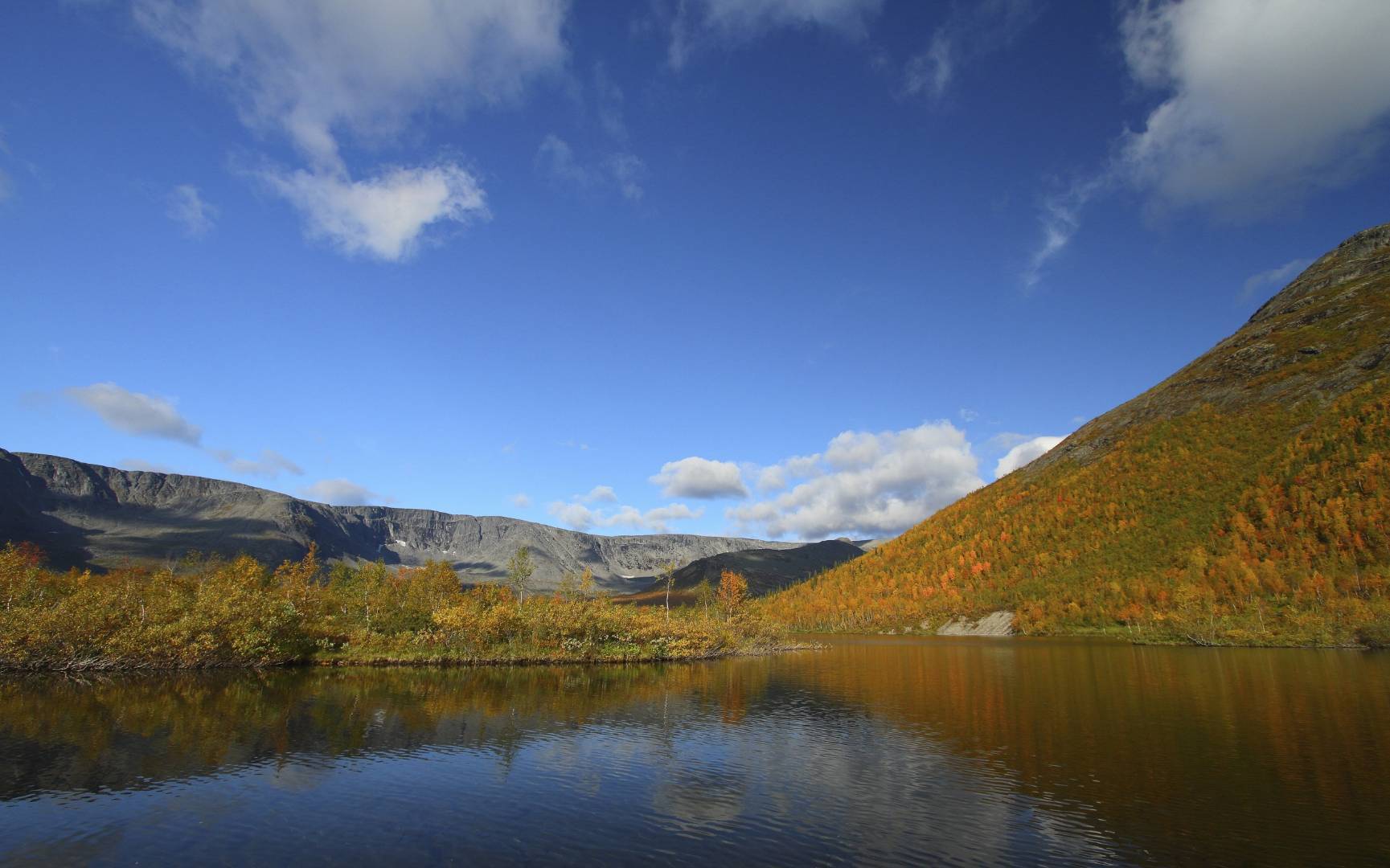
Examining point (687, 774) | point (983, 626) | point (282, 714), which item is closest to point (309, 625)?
point (282, 714)

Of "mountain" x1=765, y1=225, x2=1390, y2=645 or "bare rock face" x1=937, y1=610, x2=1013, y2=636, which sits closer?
"mountain" x1=765, y1=225, x2=1390, y2=645

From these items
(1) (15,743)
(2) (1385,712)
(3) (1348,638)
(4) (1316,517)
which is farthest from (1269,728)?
(4) (1316,517)

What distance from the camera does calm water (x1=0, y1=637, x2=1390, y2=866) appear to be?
73.8 ft

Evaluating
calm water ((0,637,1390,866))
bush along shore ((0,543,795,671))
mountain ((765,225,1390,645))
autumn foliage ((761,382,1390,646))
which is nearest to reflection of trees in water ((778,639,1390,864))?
calm water ((0,637,1390,866))

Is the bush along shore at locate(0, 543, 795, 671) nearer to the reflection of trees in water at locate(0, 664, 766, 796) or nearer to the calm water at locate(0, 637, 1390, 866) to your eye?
the reflection of trees in water at locate(0, 664, 766, 796)

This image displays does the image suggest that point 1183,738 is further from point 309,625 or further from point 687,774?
point 309,625

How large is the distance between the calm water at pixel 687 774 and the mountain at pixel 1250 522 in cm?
7360

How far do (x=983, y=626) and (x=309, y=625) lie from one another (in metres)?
158

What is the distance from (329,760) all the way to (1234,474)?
624 ft

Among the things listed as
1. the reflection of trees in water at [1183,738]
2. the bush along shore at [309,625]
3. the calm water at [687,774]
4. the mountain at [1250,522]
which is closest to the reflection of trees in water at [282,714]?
the calm water at [687,774]

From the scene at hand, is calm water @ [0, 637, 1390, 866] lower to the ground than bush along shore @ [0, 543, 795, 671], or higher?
lower

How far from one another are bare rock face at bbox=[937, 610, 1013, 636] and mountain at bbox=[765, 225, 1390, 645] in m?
2.98

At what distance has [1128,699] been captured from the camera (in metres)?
54.2

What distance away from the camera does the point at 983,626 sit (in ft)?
579
